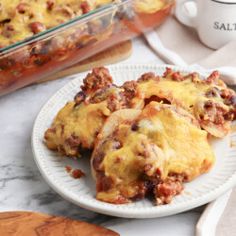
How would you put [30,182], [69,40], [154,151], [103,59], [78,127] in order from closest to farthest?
1. [154,151]
2. [78,127]
3. [30,182]
4. [69,40]
5. [103,59]

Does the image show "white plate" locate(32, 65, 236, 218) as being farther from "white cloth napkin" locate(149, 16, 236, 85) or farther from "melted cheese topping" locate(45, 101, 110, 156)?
"white cloth napkin" locate(149, 16, 236, 85)

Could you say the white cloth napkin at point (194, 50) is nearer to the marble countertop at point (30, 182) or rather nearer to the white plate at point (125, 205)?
the marble countertop at point (30, 182)

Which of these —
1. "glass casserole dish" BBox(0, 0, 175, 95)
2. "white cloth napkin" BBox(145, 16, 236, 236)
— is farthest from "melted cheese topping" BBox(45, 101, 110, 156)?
"white cloth napkin" BBox(145, 16, 236, 236)

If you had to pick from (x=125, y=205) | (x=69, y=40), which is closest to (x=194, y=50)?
(x=69, y=40)

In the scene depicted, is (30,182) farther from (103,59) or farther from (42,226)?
(103,59)

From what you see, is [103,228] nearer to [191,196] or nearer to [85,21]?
[191,196]

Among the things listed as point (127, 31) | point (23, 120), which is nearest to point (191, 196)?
point (23, 120)
